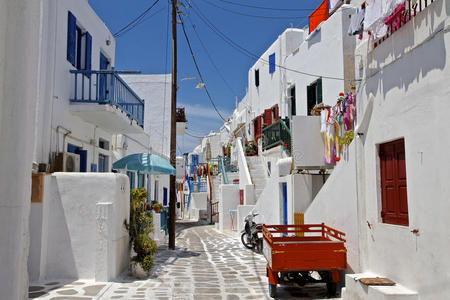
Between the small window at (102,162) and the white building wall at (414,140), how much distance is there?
963 cm

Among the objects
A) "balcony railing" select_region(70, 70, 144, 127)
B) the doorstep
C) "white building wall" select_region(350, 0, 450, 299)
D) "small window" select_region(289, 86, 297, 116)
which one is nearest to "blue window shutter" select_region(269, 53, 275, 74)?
"small window" select_region(289, 86, 297, 116)

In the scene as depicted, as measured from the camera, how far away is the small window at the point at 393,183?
632cm

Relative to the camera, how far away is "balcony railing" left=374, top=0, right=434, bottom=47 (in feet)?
19.4

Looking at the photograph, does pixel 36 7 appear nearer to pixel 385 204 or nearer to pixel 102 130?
pixel 385 204

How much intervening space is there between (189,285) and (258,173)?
13.4 meters

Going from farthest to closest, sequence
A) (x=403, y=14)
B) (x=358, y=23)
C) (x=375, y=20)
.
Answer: (x=358, y=23) → (x=375, y=20) → (x=403, y=14)

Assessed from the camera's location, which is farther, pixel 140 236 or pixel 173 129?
pixel 173 129

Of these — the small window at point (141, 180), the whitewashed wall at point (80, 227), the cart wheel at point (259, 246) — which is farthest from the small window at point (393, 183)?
the small window at point (141, 180)

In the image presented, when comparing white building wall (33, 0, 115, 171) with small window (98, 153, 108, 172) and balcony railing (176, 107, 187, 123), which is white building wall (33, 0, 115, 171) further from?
balcony railing (176, 107, 187, 123)

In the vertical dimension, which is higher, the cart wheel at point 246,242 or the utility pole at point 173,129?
the utility pole at point 173,129

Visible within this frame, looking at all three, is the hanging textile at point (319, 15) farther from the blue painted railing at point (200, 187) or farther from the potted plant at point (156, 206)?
the blue painted railing at point (200, 187)

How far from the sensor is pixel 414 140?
19.2ft

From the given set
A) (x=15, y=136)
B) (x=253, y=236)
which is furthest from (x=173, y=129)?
(x=15, y=136)

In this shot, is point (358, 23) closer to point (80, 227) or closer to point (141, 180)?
point (80, 227)
